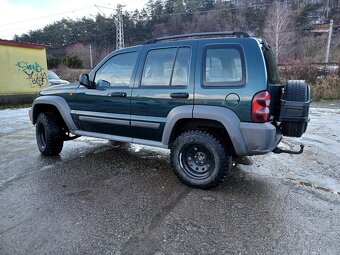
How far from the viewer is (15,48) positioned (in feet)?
45.2

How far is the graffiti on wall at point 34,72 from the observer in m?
14.3

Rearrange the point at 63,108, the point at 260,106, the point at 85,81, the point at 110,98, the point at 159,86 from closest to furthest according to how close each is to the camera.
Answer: the point at 260,106 → the point at 159,86 → the point at 110,98 → the point at 85,81 → the point at 63,108

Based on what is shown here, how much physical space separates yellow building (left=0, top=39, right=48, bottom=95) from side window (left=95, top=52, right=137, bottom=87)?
1102 centimetres

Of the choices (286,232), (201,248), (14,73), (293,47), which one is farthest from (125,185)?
(293,47)

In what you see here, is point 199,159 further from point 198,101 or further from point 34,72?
point 34,72

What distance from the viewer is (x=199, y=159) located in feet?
12.6

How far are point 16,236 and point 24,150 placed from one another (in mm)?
3321

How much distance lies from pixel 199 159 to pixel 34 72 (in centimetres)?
1362

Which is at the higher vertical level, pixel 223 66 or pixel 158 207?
pixel 223 66

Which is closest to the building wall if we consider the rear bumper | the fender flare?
the fender flare

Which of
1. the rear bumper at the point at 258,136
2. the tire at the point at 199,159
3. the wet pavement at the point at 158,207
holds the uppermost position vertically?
the rear bumper at the point at 258,136

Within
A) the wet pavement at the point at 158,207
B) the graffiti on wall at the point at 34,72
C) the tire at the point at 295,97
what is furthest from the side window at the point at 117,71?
the graffiti on wall at the point at 34,72

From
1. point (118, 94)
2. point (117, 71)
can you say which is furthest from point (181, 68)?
point (117, 71)

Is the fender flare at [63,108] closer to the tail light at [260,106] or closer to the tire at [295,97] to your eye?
the tail light at [260,106]
